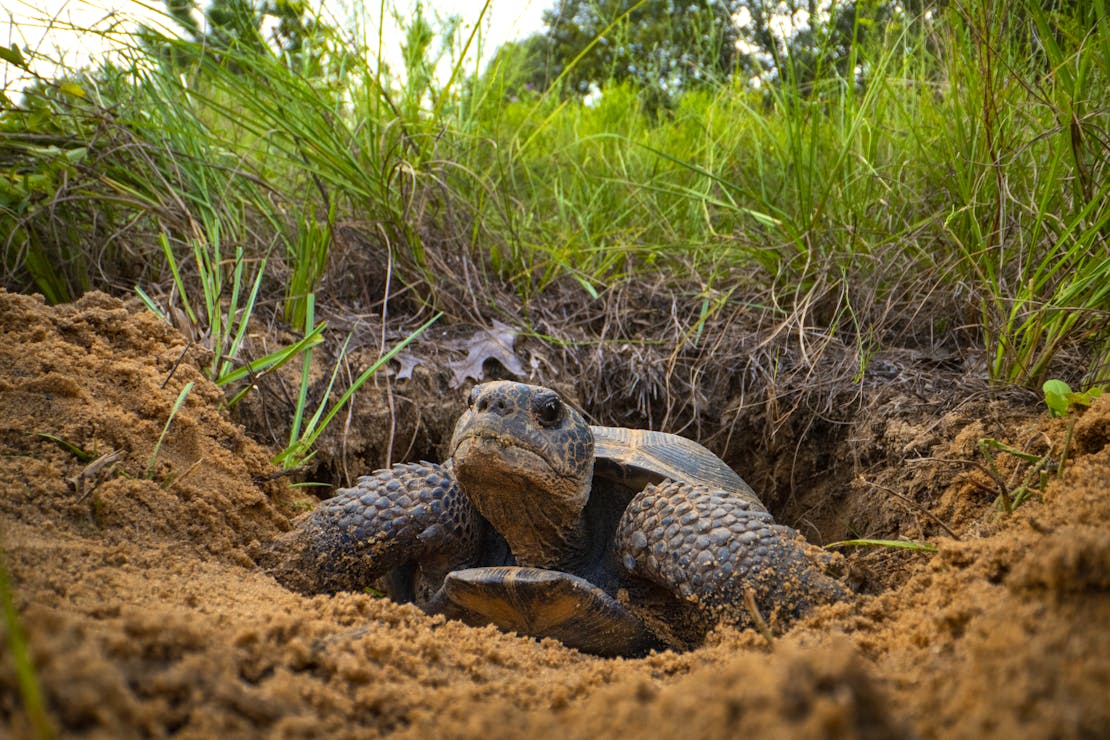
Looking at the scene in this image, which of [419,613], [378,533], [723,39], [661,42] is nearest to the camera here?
[419,613]

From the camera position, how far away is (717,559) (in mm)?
1984

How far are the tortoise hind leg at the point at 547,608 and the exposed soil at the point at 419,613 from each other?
242 millimetres

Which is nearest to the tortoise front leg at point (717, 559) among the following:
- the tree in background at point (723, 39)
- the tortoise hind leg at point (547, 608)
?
the tortoise hind leg at point (547, 608)

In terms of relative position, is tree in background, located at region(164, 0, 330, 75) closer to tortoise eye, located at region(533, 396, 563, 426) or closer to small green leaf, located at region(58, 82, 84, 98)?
small green leaf, located at region(58, 82, 84, 98)

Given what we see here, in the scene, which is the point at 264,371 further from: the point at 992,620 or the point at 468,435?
the point at 992,620

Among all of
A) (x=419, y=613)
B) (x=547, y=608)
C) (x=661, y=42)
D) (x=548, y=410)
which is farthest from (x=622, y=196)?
(x=419, y=613)

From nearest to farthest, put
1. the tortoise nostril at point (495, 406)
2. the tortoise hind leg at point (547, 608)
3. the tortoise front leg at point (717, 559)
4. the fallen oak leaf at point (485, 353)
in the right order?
1. the tortoise front leg at point (717, 559)
2. the tortoise hind leg at point (547, 608)
3. the tortoise nostril at point (495, 406)
4. the fallen oak leaf at point (485, 353)

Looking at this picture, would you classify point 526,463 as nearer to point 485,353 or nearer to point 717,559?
point 717,559

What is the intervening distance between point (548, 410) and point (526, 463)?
0.17 m

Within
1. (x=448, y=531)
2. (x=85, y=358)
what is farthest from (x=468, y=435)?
(x=85, y=358)

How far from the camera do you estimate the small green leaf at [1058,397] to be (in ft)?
6.63

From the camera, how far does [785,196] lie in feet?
11.9

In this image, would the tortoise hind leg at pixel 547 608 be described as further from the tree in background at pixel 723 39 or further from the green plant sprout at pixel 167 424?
the tree in background at pixel 723 39

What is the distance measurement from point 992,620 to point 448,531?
164cm
